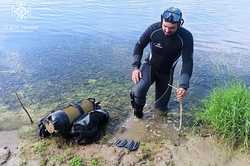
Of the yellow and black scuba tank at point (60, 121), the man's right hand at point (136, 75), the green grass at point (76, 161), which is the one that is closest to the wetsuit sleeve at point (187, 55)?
the man's right hand at point (136, 75)

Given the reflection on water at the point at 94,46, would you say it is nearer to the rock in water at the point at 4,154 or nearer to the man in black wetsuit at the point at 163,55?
the man in black wetsuit at the point at 163,55

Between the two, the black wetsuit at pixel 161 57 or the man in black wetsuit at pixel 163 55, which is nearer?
the man in black wetsuit at pixel 163 55

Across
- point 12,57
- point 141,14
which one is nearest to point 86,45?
point 12,57

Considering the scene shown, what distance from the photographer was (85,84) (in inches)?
327

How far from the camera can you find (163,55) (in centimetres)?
624

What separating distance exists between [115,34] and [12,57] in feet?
12.1

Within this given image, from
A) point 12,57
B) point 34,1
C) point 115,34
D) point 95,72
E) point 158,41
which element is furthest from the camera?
point 34,1

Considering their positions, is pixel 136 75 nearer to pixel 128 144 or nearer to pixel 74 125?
pixel 128 144

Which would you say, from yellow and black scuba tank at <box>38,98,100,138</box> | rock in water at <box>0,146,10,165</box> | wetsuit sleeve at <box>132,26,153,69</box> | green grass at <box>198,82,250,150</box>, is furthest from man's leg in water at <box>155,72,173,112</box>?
rock in water at <box>0,146,10,165</box>

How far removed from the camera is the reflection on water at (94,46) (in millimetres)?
8009

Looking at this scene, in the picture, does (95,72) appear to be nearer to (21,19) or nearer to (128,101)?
(128,101)

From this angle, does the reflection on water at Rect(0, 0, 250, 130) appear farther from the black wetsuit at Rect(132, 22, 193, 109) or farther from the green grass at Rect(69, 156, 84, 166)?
the green grass at Rect(69, 156, 84, 166)

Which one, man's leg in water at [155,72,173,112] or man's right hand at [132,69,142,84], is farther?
man's leg in water at [155,72,173,112]

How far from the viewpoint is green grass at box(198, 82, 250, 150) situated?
17.4ft
